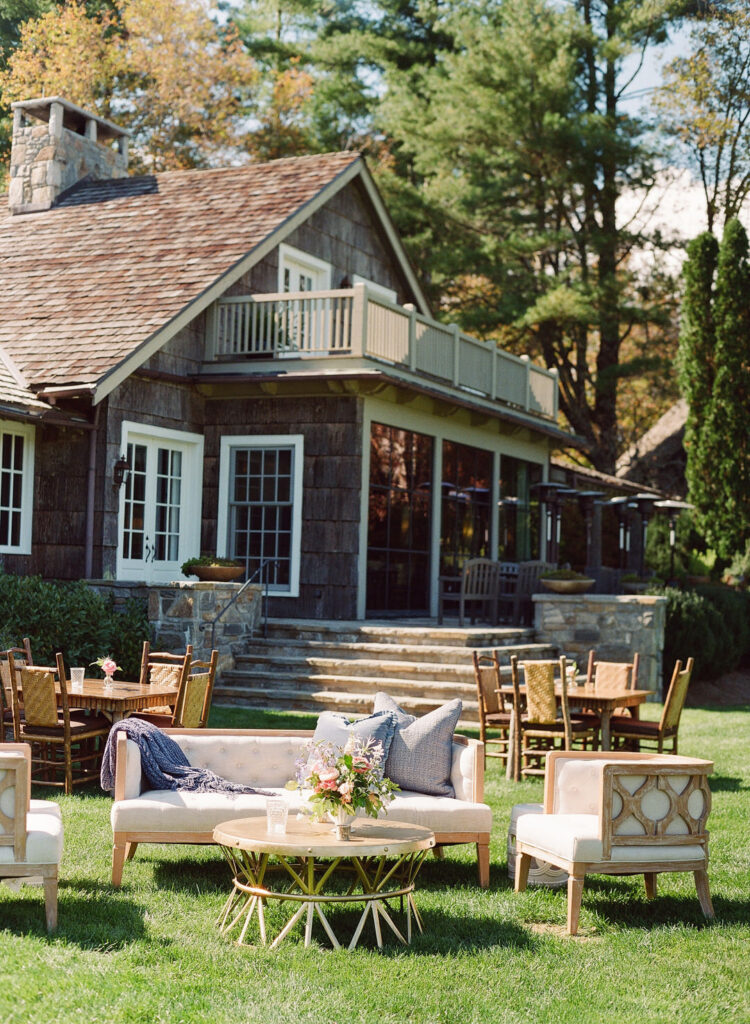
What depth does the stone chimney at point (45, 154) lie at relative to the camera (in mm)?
19891

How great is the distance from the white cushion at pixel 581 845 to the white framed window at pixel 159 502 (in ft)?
31.4

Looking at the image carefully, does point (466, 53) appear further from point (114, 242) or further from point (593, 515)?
point (114, 242)

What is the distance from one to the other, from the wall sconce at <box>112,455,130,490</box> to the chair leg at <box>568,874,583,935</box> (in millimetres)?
9884

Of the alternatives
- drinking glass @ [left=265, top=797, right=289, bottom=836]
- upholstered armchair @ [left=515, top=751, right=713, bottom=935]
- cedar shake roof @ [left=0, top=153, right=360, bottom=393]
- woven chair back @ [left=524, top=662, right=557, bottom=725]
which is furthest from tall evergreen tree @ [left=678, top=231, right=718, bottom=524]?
drinking glass @ [left=265, top=797, right=289, bottom=836]

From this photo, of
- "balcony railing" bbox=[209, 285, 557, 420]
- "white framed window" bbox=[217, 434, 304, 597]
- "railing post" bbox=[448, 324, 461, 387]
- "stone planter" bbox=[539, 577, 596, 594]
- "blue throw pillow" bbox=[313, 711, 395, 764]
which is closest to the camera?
"blue throw pillow" bbox=[313, 711, 395, 764]

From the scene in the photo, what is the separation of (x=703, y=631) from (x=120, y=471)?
841cm

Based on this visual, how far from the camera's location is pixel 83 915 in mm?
5945

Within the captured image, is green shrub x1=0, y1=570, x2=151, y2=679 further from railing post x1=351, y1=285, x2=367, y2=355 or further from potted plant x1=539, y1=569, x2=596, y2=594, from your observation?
potted plant x1=539, y1=569, x2=596, y2=594

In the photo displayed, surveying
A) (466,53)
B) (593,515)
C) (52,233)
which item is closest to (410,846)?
(52,233)

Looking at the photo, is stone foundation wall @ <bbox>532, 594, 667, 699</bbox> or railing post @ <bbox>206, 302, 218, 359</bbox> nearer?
stone foundation wall @ <bbox>532, 594, 667, 699</bbox>

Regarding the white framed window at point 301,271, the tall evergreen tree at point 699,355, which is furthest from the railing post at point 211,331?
the tall evergreen tree at point 699,355

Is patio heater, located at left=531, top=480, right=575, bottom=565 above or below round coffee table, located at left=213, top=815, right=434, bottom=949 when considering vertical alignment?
above

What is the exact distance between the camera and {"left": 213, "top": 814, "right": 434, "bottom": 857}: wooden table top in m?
5.52

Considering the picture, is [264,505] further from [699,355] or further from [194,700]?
[699,355]
